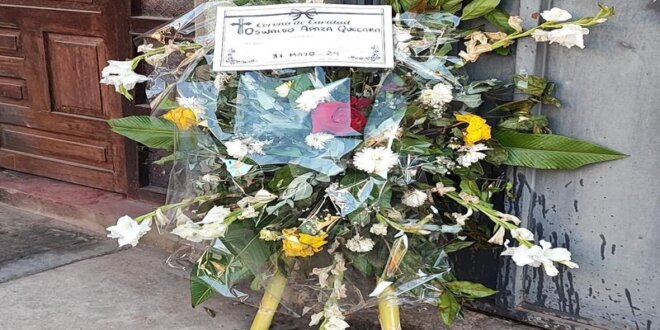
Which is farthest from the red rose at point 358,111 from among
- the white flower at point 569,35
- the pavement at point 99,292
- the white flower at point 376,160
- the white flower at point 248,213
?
the pavement at point 99,292

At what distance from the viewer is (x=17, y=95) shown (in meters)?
4.54

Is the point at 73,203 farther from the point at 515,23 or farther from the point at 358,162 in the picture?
the point at 515,23

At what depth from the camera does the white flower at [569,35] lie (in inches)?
89.7

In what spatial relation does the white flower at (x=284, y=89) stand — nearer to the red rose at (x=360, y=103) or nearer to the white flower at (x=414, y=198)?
the red rose at (x=360, y=103)

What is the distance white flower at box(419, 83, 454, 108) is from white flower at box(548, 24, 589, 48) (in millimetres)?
348

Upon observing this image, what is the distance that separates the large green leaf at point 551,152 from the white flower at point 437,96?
30cm

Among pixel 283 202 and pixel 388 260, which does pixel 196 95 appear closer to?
pixel 283 202

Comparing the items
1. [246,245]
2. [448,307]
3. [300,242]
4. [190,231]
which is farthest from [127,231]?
[448,307]

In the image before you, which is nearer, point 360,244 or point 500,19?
point 360,244

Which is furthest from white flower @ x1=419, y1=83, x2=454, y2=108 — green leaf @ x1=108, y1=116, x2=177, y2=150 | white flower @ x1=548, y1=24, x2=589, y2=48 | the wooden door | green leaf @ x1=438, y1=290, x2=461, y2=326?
the wooden door

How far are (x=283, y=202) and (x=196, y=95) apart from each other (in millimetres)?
500

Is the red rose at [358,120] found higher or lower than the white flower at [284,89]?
lower

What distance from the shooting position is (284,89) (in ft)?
7.68

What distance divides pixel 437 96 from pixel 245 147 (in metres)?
0.59
